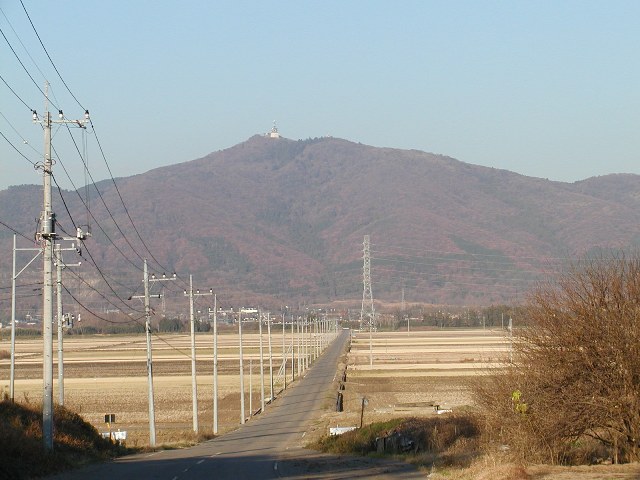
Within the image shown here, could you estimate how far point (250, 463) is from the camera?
31.4m

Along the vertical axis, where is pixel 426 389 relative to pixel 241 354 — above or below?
below

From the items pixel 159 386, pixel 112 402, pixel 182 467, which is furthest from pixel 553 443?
pixel 159 386

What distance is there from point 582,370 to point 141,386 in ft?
190

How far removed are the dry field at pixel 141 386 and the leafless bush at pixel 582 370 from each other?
68.2ft

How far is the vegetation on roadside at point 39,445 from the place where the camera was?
81.3 ft

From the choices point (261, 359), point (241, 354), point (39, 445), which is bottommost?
point (261, 359)

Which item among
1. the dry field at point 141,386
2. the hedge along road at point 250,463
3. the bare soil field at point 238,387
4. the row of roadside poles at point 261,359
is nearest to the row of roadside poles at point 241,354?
the row of roadside poles at point 261,359

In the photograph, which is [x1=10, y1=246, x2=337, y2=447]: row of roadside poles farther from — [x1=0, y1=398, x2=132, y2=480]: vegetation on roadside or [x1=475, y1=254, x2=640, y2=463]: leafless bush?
[x1=475, y1=254, x2=640, y2=463]: leafless bush

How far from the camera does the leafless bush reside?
968 inches

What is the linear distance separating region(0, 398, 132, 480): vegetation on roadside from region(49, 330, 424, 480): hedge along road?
71cm

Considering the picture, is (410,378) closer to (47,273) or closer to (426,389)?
(426,389)

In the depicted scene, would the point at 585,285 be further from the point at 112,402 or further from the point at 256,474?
the point at 112,402

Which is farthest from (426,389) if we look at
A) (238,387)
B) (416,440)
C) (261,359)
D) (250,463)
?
(250,463)

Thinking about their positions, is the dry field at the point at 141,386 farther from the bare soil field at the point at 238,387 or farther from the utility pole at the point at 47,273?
the utility pole at the point at 47,273
